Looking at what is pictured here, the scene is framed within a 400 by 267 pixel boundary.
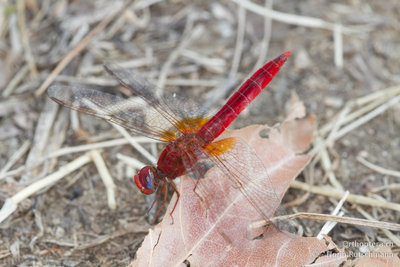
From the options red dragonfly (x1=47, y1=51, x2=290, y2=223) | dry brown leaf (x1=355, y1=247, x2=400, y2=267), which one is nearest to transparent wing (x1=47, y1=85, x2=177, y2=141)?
red dragonfly (x1=47, y1=51, x2=290, y2=223)

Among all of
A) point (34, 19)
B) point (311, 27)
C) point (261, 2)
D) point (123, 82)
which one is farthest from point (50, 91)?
point (311, 27)

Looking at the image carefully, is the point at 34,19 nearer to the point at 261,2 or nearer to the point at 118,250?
the point at 261,2

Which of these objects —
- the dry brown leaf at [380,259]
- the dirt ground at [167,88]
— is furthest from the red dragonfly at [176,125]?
the dry brown leaf at [380,259]

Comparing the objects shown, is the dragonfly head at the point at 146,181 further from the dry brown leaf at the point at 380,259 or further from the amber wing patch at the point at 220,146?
the dry brown leaf at the point at 380,259

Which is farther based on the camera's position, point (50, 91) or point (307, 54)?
point (307, 54)

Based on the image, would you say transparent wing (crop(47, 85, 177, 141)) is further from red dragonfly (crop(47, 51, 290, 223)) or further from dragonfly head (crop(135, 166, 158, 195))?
dragonfly head (crop(135, 166, 158, 195))
